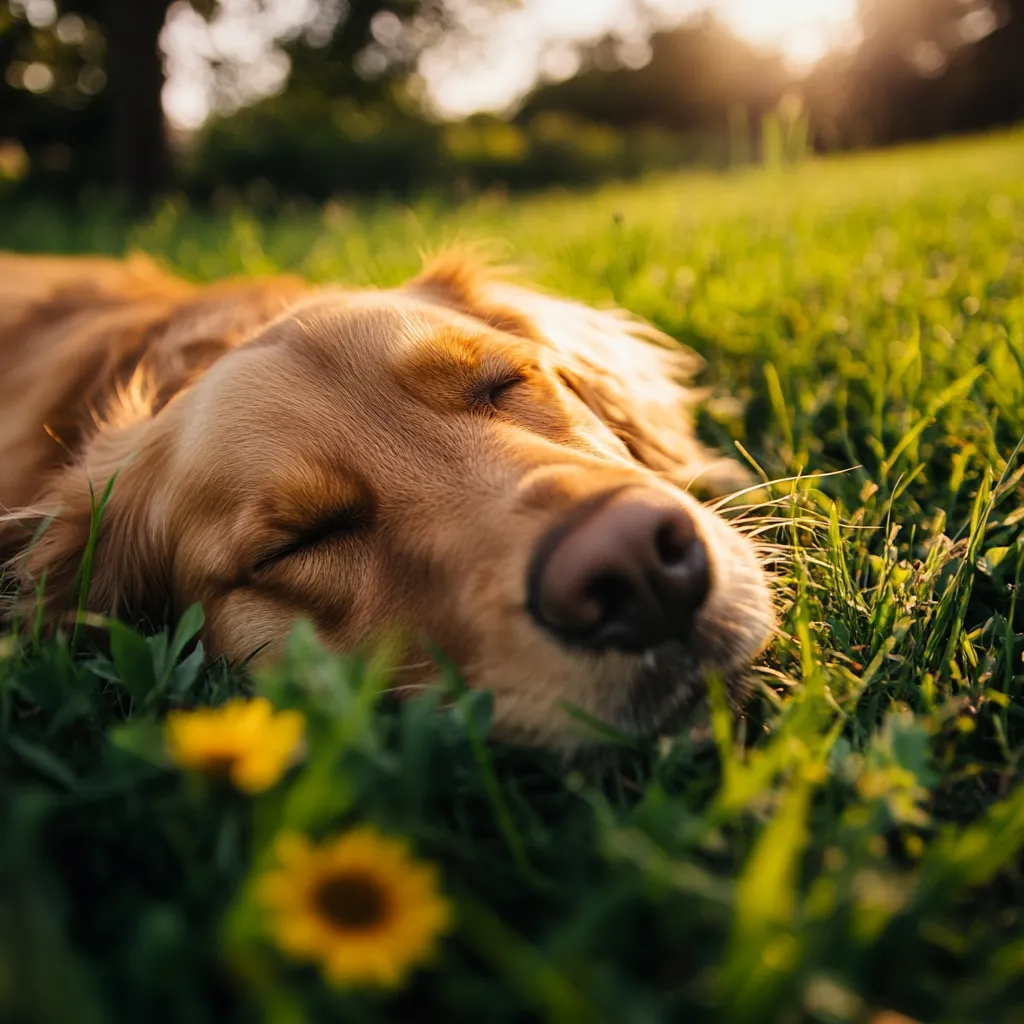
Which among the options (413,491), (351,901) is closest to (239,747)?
(351,901)

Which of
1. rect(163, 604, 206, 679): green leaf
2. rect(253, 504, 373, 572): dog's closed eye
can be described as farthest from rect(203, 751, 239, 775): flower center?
rect(253, 504, 373, 572): dog's closed eye

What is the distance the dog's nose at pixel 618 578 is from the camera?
1232 millimetres

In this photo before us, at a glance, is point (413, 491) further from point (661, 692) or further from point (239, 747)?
point (239, 747)

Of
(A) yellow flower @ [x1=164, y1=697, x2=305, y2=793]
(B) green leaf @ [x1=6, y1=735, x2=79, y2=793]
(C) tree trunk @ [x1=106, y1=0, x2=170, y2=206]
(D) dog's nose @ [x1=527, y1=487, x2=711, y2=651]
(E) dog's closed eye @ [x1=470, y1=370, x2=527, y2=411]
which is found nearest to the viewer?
(A) yellow flower @ [x1=164, y1=697, x2=305, y2=793]

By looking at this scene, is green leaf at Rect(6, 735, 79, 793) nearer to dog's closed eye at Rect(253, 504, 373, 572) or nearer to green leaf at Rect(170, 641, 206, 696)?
green leaf at Rect(170, 641, 206, 696)

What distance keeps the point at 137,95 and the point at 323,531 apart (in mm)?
14236

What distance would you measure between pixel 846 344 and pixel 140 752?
244 cm

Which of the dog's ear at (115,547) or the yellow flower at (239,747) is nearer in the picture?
the yellow flower at (239,747)

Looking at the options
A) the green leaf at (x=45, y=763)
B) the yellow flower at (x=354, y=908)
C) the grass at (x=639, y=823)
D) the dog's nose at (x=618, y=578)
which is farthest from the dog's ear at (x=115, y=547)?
the yellow flower at (x=354, y=908)

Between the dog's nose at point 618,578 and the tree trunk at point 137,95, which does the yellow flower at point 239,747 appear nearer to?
the dog's nose at point 618,578

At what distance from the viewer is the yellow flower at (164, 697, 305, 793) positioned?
2.59 feet

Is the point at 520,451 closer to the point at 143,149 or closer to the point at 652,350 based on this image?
the point at 652,350

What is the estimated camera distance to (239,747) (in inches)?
32.2

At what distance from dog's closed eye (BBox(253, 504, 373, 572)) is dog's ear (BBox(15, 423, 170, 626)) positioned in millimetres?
388
